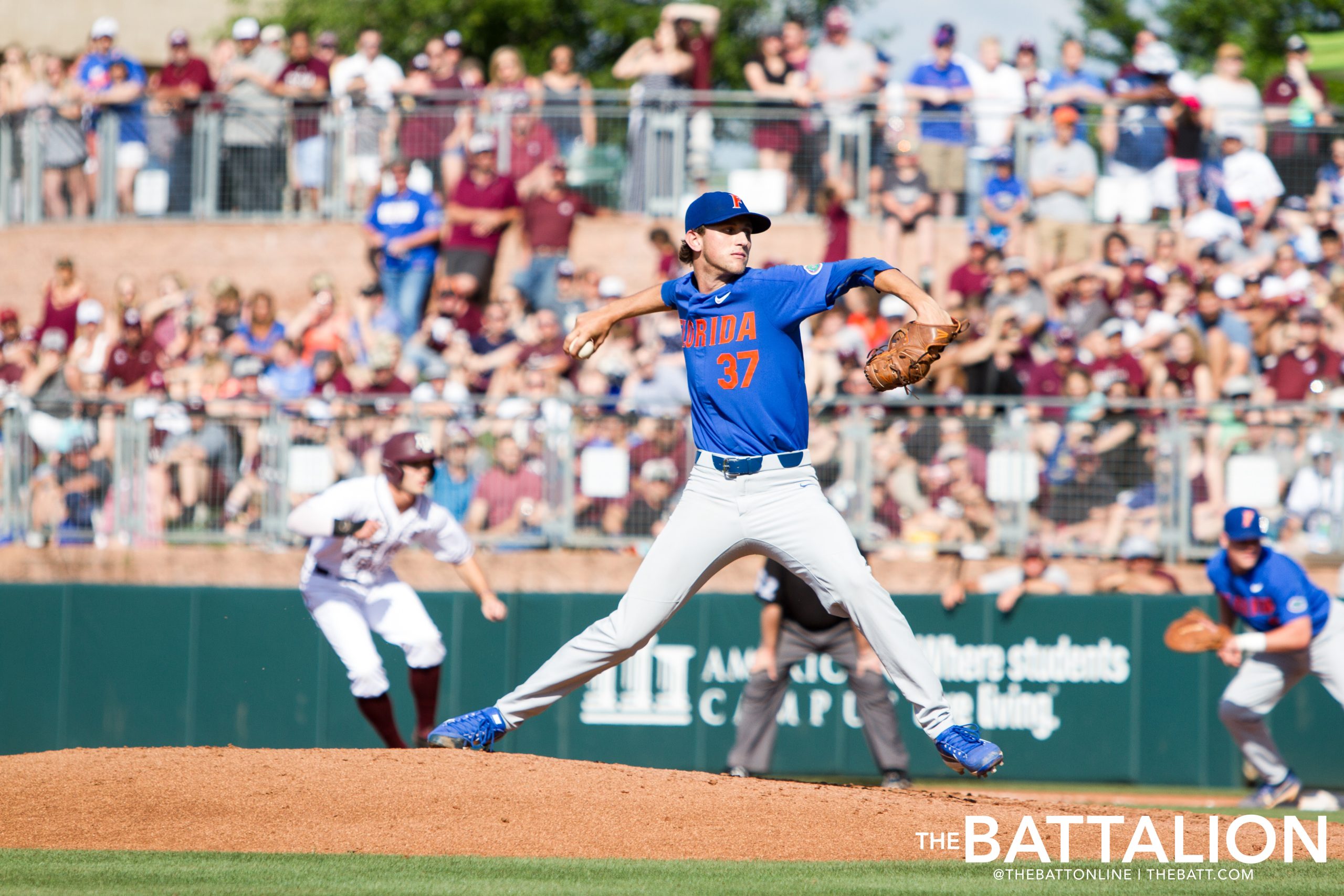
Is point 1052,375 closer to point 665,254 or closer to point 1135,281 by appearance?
point 1135,281

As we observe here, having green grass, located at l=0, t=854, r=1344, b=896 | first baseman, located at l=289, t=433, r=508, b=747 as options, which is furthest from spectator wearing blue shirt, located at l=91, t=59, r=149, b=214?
green grass, located at l=0, t=854, r=1344, b=896

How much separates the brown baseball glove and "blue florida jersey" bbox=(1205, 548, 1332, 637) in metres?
0.27

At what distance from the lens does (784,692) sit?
434 inches

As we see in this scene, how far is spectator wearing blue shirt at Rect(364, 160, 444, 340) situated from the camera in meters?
15.7

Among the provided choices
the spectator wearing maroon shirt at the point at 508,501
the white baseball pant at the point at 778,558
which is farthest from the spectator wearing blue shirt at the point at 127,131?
the white baseball pant at the point at 778,558

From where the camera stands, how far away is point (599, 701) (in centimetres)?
1278

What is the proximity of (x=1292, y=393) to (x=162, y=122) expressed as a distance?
471 inches

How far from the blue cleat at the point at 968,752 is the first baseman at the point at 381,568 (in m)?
3.37

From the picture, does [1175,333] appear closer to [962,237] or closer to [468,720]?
[962,237]

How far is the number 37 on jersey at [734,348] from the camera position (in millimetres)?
6652

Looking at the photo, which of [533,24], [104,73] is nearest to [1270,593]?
[104,73]

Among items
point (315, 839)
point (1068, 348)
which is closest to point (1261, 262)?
point (1068, 348)

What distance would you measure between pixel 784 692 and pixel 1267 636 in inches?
127

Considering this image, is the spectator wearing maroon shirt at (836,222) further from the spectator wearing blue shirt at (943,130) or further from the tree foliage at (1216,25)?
the tree foliage at (1216,25)
